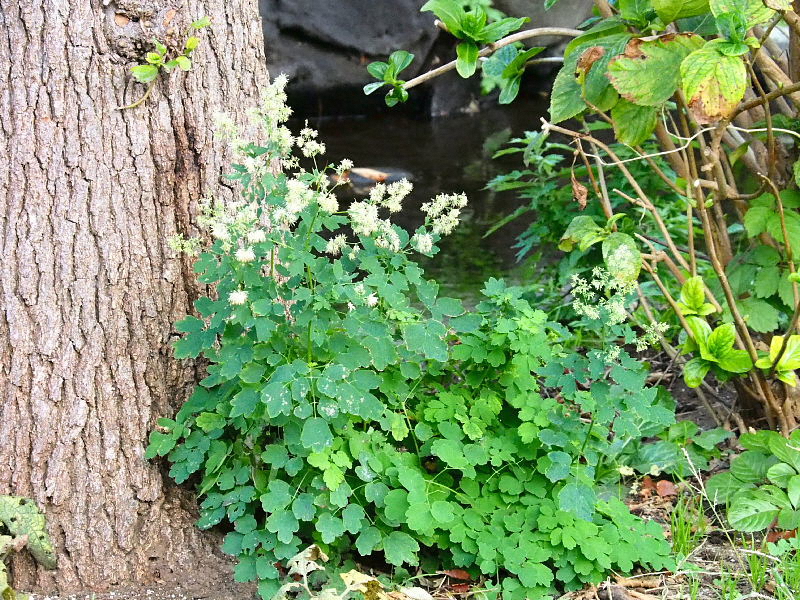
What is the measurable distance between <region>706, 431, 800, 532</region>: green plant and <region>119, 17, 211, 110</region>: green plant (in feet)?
6.09

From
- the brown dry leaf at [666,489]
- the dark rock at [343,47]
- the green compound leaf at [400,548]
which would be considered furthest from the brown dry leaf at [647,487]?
the dark rock at [343,47]

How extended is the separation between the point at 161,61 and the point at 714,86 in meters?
1.32

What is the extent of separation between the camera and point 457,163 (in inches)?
311

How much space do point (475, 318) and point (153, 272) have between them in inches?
33.1

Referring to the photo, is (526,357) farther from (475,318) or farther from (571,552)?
(571,552)

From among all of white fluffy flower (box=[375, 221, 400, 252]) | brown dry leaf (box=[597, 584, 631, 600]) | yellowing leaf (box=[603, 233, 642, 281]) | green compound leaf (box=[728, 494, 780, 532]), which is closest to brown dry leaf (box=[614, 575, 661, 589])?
brown dry leaf (box=[597, 584, 631, 600])

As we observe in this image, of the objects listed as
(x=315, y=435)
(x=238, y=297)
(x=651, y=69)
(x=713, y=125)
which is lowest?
(x=315, y=435)

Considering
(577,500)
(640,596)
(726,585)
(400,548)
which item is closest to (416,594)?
(400,548)

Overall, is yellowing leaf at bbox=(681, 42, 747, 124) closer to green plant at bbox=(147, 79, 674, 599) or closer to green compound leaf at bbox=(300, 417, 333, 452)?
green plant at bbox=(147, 79, 674, 599)

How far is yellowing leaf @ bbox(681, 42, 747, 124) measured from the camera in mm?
1862

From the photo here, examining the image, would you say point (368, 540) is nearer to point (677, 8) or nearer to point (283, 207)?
point (283, 207)

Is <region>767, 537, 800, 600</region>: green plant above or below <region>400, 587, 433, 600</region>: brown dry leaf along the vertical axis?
below

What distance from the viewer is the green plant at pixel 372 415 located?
1898 millimetres

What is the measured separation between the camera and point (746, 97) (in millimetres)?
2582
